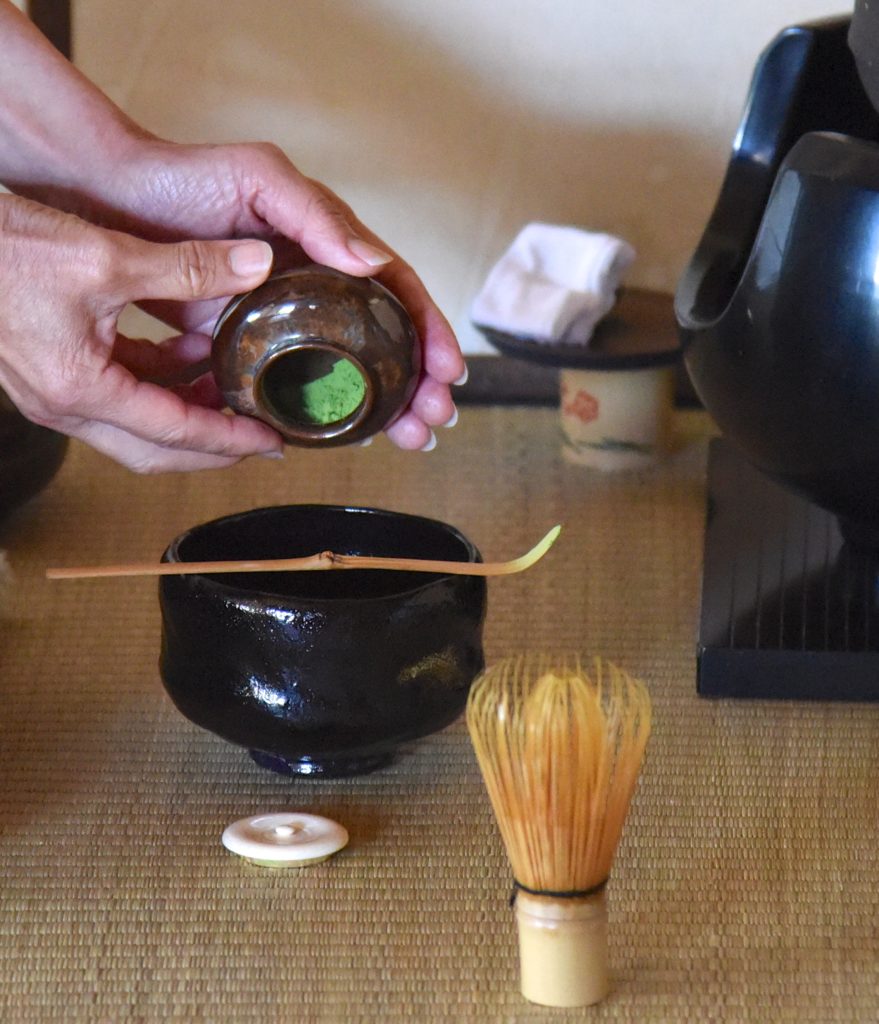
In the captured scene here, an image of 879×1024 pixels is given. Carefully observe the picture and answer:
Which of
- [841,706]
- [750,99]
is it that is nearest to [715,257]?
[750,99]

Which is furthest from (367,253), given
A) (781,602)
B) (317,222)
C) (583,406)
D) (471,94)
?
(471,94)

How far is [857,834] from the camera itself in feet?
2.69

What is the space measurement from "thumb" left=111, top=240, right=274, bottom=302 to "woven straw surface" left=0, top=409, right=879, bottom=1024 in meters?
0.28

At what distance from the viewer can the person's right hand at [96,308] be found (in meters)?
0.86

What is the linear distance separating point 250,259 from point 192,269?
0.04 metres

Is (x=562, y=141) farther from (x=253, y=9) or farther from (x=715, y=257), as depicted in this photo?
(x=715, y=257)

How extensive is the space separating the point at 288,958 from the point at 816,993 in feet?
0.84

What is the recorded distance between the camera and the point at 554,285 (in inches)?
54.3

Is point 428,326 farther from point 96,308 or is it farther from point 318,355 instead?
point 96,308

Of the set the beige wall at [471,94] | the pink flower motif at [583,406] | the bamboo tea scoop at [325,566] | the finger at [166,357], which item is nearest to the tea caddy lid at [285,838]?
the bamboo tea scoop at [325,566]

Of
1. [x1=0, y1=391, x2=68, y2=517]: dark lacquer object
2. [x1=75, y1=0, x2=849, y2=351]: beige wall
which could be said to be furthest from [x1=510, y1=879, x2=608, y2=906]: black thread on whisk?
[x1=75, y1=0, x2=849, y2=351]: beige wall

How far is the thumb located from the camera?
87cm

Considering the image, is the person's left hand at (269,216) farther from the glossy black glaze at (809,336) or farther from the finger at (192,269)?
the glossy black glaze at (809,336)

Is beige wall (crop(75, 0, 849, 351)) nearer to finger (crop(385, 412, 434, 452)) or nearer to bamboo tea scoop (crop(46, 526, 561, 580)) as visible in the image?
finger (crop(385, 412, 434, 452))
